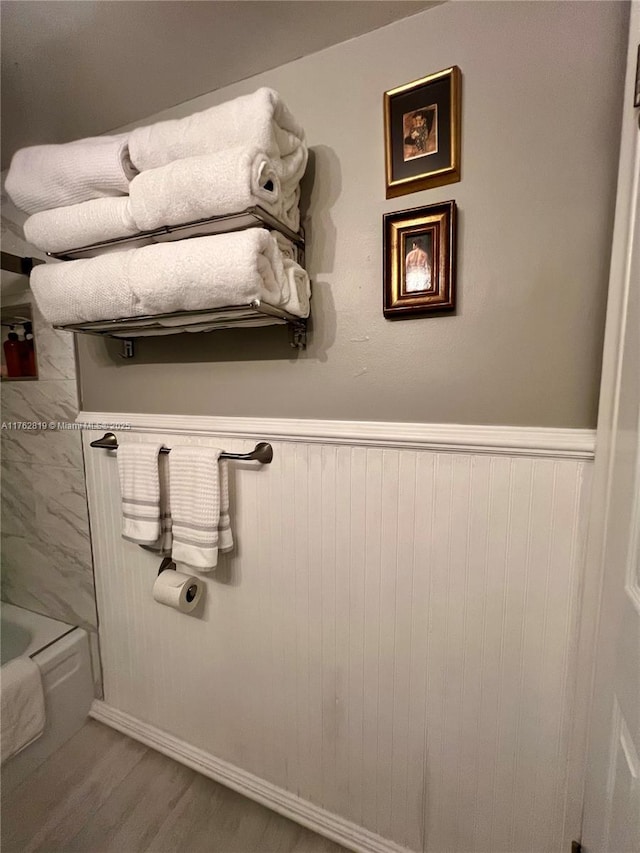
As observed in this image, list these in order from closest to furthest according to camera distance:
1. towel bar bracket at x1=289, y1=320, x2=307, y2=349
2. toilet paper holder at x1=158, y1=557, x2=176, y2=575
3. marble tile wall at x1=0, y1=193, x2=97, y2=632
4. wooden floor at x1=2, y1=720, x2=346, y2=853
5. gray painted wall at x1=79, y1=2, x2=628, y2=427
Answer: gray painted wall at x1=79, y1=2, x2=628, y2=427
towel bar bracket at x1=289, y1=320, x2=307, y2=349
wooden floor at x1=2, y1=720, x2=346, y2=853
toilet paper holder at x1=158, y1=557, x2=176, y2=575
marble tile wall at x1=0, y1=193, x2=97, y2=632

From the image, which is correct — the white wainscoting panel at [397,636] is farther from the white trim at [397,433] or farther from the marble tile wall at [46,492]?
the marble tile wall at [46,492]

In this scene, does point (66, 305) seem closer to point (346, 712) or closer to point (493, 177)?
point (493, 177)

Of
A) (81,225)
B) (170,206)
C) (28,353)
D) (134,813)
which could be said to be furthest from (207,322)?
(134,813)

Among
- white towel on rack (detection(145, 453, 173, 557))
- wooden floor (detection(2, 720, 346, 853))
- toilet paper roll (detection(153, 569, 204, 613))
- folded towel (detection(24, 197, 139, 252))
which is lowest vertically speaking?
wooden floor (detection(2, 720, 346, 853))

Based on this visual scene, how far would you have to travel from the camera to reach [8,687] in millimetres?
1217

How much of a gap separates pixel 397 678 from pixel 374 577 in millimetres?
283

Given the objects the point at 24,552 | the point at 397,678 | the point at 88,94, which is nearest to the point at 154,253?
the point at 88,94

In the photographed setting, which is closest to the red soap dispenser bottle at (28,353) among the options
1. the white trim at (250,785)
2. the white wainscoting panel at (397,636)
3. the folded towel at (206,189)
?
the white wainscoting panel at (397,636)

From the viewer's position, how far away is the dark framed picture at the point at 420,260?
858mm

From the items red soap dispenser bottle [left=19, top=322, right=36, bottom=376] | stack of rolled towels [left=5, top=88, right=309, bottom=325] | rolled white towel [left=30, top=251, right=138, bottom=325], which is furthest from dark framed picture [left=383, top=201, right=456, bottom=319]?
red soap dispenser bottle [left=19, top=322, right=36, bottom=376]

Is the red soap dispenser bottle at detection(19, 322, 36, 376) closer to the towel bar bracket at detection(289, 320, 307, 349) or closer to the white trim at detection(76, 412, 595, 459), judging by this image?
the white trim at detection(76, 412, 595, 459)

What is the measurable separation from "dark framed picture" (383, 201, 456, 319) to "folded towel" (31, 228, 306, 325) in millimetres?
231

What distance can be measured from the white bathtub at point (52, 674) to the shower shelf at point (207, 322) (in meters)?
1.19

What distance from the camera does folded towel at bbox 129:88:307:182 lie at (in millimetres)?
796
